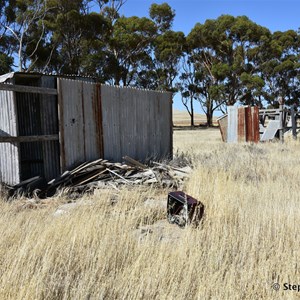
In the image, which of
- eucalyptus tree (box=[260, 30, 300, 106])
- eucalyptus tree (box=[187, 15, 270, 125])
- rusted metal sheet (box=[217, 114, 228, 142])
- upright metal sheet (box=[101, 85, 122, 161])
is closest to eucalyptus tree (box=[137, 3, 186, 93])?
eucalyptus tree (box=[187, 15, 270, 125])

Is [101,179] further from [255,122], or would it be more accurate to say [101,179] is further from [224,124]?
[224,124]

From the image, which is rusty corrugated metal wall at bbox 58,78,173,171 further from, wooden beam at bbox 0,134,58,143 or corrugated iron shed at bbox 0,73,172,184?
wooden beam at bbox 0,134,58,143

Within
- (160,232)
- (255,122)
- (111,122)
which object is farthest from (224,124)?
(160,232)

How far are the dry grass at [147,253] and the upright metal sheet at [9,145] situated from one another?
1.76m

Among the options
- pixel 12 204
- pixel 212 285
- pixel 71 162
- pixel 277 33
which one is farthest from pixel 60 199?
pixel 277 33

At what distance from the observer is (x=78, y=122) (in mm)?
7477

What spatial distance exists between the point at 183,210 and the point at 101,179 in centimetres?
299

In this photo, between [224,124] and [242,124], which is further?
[224,124]

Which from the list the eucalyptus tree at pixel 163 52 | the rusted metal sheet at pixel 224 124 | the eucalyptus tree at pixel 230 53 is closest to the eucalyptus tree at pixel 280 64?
the eucalyptus tree at pixel 230 53

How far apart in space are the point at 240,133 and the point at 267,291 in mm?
15238

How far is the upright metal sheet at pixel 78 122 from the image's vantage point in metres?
7.14

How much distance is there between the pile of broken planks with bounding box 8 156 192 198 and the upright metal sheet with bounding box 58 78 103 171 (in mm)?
320

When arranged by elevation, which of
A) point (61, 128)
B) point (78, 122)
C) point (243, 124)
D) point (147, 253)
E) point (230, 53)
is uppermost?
point (230, 53)

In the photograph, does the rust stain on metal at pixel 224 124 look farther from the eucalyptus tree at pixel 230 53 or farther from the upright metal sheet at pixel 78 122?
the eucalyptus tree at pixel 230 53
